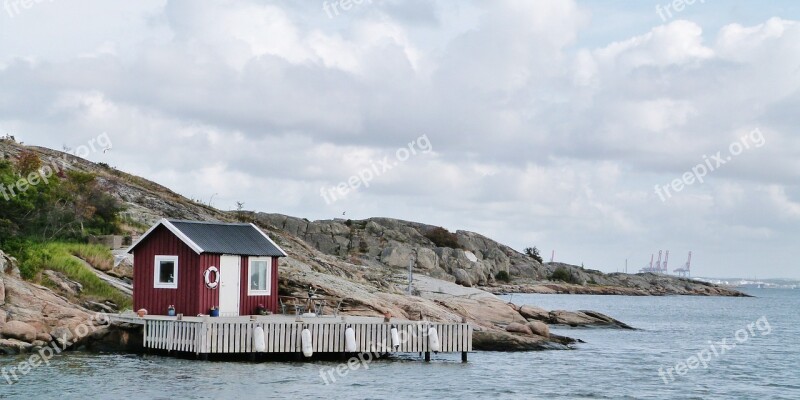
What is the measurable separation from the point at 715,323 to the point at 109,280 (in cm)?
5124

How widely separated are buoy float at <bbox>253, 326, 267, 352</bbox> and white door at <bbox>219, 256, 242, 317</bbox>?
12.5 feet

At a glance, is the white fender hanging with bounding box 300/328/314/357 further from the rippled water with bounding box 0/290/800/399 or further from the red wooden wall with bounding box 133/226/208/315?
the red wooden wall with bounding box 133/226/208/315

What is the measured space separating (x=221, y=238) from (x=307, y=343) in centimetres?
625

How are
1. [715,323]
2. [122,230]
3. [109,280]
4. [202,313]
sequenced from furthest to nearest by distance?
[715,323] < [122,230] < [109,280] < [202,313]

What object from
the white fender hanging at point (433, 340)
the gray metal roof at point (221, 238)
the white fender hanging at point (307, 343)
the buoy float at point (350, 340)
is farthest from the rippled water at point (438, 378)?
the gray metal roof at point (221, 238)

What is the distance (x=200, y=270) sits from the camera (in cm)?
3488

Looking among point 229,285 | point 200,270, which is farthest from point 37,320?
point 229,285

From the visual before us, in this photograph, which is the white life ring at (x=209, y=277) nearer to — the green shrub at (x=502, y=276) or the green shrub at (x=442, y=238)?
the green shrub at (x=442, y=238)

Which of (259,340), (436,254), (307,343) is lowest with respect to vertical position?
(307,343)

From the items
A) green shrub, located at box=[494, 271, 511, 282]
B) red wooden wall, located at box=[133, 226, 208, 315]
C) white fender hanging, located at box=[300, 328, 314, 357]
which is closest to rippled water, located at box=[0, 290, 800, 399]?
white fender hanging, located at box=[300, 328, 314, 357]

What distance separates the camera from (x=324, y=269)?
5038 cm

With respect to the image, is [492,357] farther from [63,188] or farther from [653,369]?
[63,188]

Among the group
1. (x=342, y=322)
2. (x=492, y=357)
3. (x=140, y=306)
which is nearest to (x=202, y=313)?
(x=140, y=306)

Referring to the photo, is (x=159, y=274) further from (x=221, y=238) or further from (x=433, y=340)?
(x=433, y=340)
